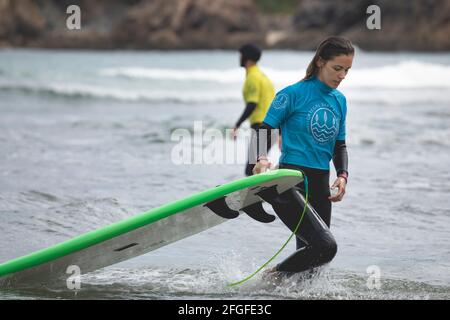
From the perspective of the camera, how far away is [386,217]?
7.82 m

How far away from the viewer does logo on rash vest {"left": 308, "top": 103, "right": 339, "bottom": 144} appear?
475 cm

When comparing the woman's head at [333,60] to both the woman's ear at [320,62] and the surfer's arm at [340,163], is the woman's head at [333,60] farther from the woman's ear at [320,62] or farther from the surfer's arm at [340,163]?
the surfer's arm at [340,163]

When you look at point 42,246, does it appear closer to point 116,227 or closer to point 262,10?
point 116,227

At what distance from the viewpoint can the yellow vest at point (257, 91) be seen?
866 centimetres

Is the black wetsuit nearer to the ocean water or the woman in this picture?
the woman

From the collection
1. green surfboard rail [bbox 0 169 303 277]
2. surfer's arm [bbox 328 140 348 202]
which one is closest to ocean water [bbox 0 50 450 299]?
green surfboard rail [bbox 0 169 303 277]

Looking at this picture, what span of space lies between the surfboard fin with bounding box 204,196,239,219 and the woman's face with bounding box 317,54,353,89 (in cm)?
90

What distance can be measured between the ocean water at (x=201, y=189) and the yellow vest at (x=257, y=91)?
1.14 m

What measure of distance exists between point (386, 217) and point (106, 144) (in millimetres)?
6496

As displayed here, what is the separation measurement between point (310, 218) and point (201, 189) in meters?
4.53

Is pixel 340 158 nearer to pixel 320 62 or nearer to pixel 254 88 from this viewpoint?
pixel 320 62
